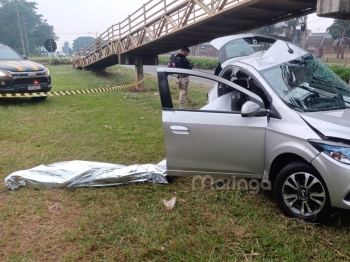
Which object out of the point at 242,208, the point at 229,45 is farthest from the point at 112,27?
the point at 242,208

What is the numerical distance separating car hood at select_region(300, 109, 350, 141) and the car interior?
50 cm

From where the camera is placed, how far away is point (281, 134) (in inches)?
121

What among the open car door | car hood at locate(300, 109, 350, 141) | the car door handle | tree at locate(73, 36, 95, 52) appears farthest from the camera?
tree at locate(73, 36, 95, 52)

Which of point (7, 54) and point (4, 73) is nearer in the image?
point (4, 73)

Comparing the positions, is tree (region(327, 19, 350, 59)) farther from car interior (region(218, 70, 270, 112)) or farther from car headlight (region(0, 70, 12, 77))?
car interior (region(218, 70, 270, 112))

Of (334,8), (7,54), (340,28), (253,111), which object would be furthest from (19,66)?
(340,28)

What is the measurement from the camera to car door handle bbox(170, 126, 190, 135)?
3431 mm

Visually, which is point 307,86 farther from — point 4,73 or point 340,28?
point 340,28

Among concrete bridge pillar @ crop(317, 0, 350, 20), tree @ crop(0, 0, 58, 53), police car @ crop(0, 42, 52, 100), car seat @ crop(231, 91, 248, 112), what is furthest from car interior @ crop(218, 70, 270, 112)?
tree @ crop(0, 0, 58, 53)

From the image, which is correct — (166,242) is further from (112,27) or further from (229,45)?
(112,27)

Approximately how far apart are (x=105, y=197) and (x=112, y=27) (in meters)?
12.2

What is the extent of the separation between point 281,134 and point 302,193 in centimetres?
58

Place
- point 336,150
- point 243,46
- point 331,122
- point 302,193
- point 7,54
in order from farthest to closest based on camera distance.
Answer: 1. point 7,54
2. point 243,46
3. point 302,193
4. point 331,122
5. point 336,150

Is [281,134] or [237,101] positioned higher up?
[237,101]
